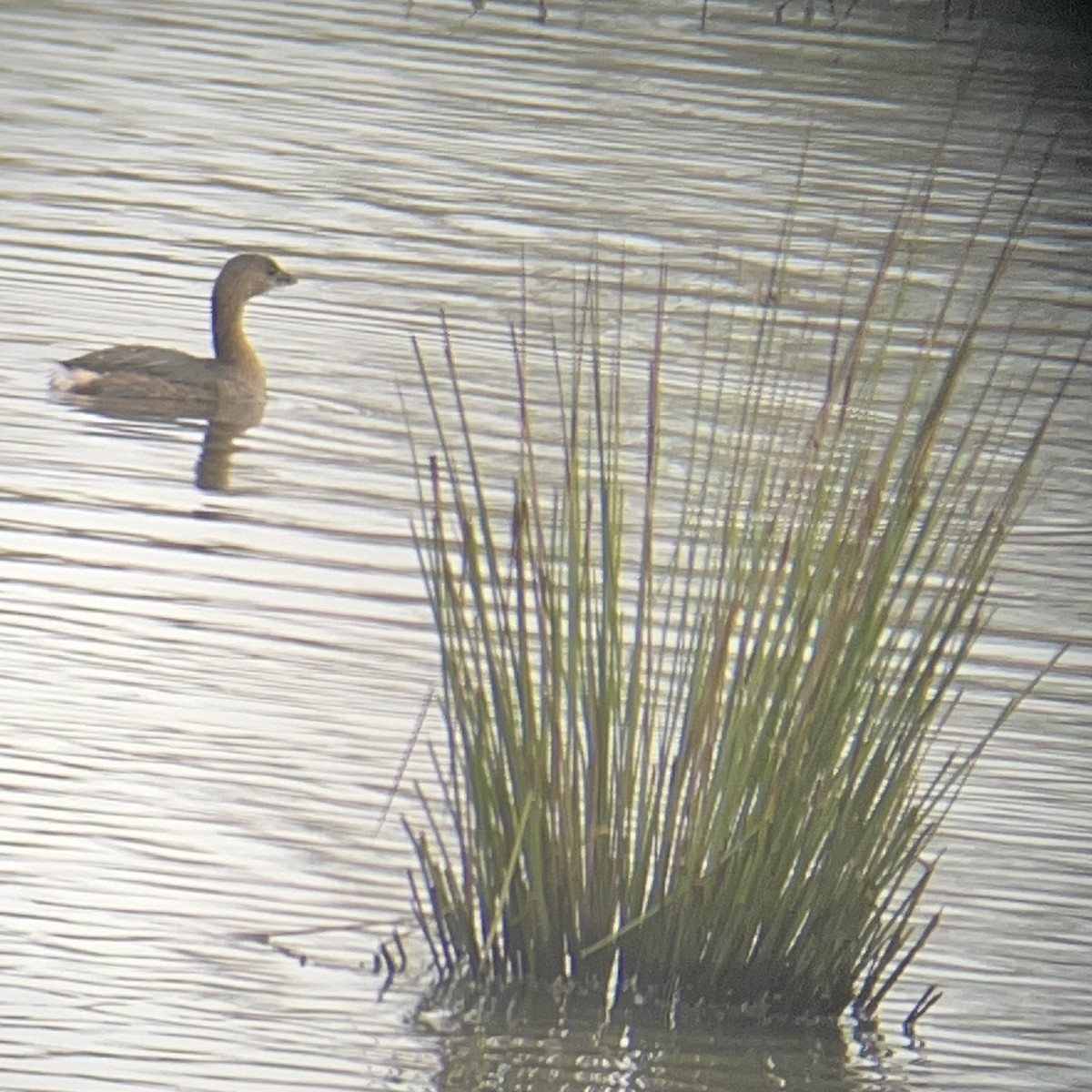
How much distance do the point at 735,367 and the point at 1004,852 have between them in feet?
16.9

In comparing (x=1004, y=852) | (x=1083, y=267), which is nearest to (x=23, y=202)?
(x=1083, y=267)

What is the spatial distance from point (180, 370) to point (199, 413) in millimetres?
160

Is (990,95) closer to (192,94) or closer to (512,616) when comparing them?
(192,94)

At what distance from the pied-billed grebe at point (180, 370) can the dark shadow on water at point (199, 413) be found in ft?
0.07

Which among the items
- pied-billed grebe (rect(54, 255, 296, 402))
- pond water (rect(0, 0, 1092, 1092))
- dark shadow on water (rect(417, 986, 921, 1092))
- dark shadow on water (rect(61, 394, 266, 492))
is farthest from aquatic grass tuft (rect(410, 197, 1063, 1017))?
pied-billed grebe (rect(54, 255, 296, 402))

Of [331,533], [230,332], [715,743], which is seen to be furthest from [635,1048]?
[230,332]

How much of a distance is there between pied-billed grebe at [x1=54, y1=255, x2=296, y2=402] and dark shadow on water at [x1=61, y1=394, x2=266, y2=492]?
2 centimetres

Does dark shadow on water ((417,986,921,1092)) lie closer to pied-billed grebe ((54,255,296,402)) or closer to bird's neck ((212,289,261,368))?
pied-billed grebe ((54,255,296,402))

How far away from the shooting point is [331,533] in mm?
7738

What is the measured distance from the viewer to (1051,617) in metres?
7.65

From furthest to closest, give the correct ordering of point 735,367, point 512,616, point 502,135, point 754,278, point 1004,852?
point 502,135 → point 754,278 → point 735,367 → point 512,616 → point 1004,852

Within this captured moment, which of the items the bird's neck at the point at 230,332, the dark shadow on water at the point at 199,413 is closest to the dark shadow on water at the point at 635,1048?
the dark shadow on water at the point at 199,413

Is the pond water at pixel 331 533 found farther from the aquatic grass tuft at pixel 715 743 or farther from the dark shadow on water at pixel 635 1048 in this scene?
the aquatic grass tuft at pixel 715 743

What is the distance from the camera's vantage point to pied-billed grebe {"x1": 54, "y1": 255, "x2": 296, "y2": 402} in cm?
916
